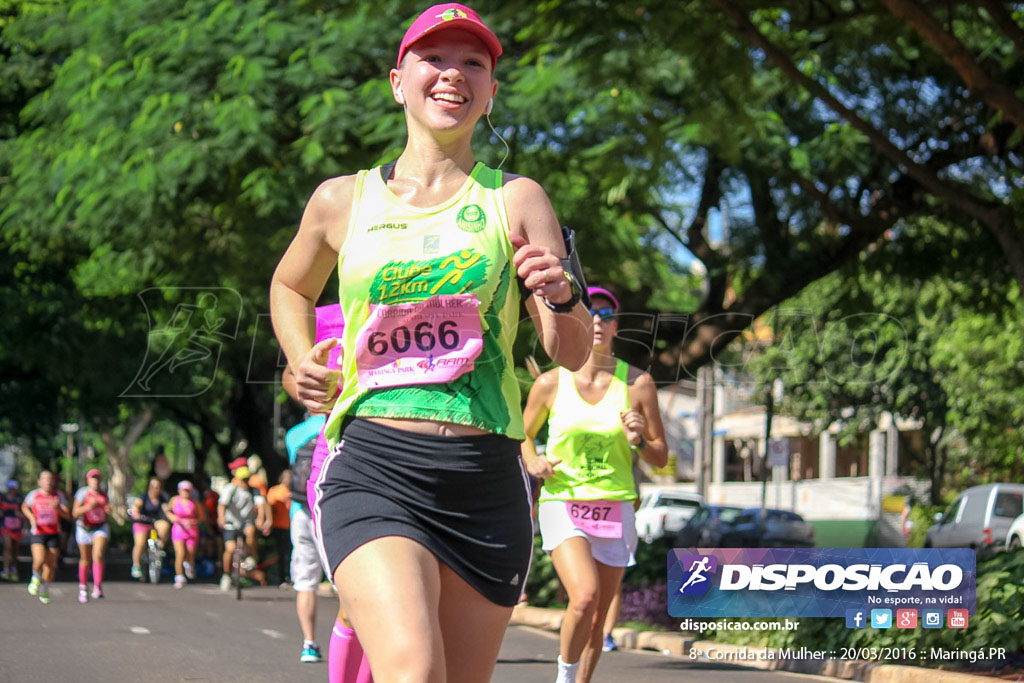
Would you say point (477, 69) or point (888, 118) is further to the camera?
point (888, 118)

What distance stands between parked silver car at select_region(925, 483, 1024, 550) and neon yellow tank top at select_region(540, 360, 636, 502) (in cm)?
2066

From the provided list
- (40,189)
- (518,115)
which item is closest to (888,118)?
(518,115)

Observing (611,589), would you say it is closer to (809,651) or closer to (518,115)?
(809,651)

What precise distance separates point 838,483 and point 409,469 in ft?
183

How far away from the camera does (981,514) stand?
2819cm

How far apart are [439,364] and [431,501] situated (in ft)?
1.02

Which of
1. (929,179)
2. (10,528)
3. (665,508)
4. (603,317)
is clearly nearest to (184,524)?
(10,528)

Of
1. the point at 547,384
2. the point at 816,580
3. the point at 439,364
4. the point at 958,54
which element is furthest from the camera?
the point at 958,54

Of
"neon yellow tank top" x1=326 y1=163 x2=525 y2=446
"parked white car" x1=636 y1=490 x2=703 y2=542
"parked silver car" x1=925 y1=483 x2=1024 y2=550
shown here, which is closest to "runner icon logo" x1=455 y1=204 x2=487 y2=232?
"neon yellow tank top" x1=326 y1=163 x2=525 y2=446

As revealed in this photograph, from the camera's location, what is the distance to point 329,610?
16.9 meters

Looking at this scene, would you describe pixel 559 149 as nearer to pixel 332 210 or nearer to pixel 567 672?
pixel 567 672

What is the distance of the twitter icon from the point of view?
959 cm

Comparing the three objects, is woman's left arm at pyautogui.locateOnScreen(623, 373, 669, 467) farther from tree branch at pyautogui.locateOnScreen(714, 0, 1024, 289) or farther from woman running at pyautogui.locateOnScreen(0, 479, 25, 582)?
woman running at pyautogui.locateOnScreen(0, 479, 25, 582)

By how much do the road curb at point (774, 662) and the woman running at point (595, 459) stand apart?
0.47 metres
